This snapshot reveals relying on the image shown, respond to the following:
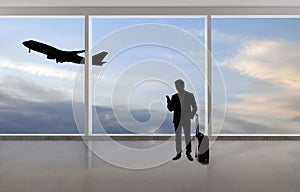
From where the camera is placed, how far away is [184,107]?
340cm

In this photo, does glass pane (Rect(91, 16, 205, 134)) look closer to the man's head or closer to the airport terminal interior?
the man's head

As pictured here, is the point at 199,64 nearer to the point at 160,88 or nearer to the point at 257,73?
the point at 257,73

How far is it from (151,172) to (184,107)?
2.47 ft

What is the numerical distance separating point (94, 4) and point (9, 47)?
1955mm

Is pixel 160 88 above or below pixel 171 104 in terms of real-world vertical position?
above

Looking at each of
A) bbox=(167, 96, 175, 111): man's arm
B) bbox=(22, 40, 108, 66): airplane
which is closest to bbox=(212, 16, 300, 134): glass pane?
bbox=(22, 40, 108, 66): airplane

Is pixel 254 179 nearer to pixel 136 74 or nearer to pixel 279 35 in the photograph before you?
pixel 136 74

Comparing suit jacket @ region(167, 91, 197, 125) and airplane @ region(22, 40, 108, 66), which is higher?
airplane @ region(22, 40, 108, 66)

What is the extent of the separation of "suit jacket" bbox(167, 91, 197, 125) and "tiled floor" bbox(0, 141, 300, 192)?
558mm

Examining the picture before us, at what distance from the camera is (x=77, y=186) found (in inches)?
120

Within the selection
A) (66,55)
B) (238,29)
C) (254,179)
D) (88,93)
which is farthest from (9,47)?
(254,179)

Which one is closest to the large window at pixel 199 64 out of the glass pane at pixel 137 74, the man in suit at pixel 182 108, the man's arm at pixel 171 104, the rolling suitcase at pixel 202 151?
the rolling suitcase at pixel 202 151

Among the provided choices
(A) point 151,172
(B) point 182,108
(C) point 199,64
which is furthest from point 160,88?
(C) point 199,64

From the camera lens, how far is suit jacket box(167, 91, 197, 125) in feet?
11.0
